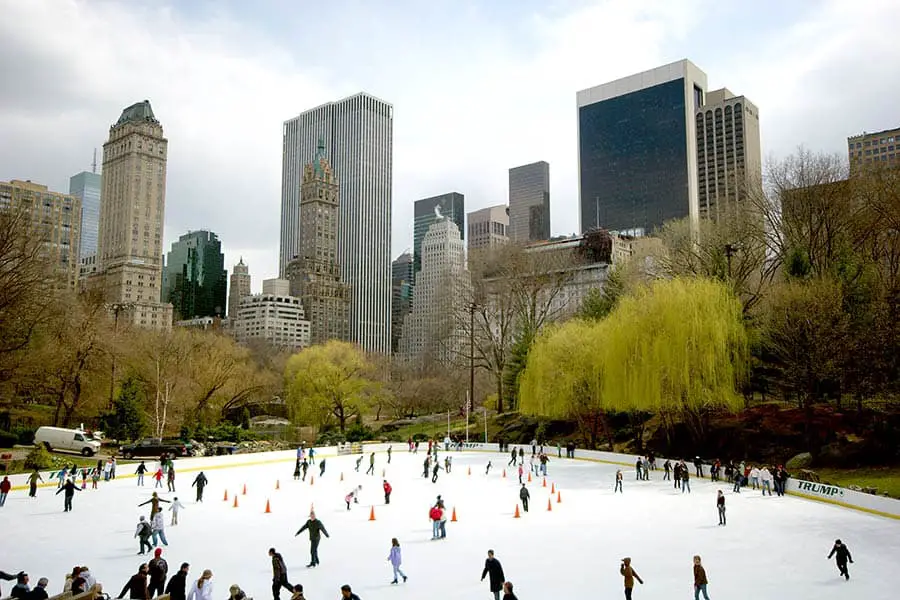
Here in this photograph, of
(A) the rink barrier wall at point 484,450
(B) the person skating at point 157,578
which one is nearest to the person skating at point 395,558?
(B) the person skating at point 157,578

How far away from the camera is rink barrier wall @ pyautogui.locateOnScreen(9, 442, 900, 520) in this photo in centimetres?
2367

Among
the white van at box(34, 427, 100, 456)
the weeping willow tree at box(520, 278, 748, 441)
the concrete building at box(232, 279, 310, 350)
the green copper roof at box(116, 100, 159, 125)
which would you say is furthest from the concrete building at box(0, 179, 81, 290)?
the weeping willow tree at box(520, 278, 748, 441)

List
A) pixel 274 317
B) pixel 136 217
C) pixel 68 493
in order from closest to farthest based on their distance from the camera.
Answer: pixel 68 493 → pixel 136 217 → pixel 274 317

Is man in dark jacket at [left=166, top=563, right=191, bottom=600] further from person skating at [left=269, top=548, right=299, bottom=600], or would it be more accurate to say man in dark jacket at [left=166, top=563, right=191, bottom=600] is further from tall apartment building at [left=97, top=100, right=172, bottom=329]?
tall apartment building at [left=97, top=100, right=172, bottom=329]

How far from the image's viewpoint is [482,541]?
62.3ft

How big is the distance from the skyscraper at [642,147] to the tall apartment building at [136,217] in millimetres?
107976

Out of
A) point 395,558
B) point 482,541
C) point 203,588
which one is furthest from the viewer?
point 482,541

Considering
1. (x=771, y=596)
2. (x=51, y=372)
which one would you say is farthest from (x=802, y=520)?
(x=51, y=372)

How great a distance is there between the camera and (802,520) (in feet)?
72.4

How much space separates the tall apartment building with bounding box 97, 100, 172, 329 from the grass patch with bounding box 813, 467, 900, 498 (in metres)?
149

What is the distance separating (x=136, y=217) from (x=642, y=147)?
404 feet

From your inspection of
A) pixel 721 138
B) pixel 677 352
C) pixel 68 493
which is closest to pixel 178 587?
pixel 68 493

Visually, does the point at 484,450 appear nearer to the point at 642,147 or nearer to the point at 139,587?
the point at 139,587

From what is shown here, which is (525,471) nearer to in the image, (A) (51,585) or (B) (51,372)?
(A) (51,585)
